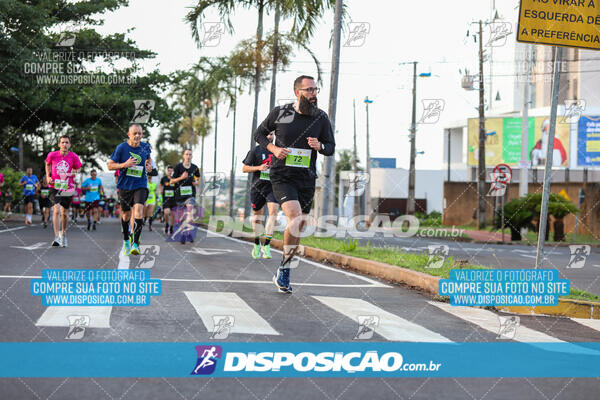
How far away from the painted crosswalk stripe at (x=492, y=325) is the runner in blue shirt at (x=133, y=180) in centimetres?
498

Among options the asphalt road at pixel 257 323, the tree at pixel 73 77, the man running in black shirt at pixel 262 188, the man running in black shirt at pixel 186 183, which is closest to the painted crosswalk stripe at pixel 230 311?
the asphalt road at pixel 257 323

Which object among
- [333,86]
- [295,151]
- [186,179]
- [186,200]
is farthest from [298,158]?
[333,86]

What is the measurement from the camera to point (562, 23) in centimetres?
808

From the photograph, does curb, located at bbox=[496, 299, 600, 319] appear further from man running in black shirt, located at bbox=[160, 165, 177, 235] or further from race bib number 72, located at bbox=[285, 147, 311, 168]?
man running in black shirt, located at bbox=[160, 165, 177, 235]

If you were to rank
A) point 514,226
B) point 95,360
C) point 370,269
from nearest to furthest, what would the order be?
point 95,360 < point 370,269 < point 514,226

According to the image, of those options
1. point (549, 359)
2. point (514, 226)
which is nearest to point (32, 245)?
point (549, 359)

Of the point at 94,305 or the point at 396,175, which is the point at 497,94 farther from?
the point at 94,305

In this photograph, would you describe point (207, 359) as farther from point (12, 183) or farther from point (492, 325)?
point (12, 183)

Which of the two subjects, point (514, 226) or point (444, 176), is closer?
point (514, 226)

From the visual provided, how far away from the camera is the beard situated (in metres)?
7.61

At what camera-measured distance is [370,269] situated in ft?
36.6

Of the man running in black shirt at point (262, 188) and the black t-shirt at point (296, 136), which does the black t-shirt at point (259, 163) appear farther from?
the black t-shirt at point (296, 136)

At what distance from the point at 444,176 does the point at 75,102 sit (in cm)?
5368

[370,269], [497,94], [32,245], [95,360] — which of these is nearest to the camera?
[95,360]
